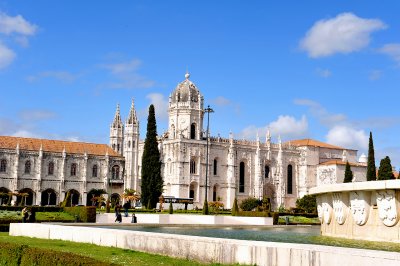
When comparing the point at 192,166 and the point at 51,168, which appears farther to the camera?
the point at 51,168

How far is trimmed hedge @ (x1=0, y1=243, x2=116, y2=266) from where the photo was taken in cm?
890

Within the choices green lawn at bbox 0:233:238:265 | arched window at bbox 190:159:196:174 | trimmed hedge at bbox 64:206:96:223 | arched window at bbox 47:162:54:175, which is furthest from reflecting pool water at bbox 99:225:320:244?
arched window at bbox 47:162:54:175

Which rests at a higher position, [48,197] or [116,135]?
[116,135]

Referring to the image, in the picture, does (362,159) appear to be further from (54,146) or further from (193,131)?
(54,146)

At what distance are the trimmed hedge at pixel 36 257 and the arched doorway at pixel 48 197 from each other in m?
61.7

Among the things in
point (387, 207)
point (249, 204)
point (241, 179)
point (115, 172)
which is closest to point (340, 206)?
point (387, 207)

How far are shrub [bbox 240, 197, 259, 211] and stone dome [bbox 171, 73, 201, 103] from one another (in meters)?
15.1

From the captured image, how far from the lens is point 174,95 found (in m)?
74.8

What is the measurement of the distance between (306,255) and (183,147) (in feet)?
202

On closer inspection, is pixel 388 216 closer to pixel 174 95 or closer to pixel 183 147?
pixel 183 147

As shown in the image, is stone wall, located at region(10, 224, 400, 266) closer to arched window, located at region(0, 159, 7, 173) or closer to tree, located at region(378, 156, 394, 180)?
tree, located at region(378, 156, 394, 180)

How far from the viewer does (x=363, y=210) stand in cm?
1361

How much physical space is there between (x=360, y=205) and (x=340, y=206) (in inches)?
40.4

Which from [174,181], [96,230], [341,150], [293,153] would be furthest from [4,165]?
[96,230]
